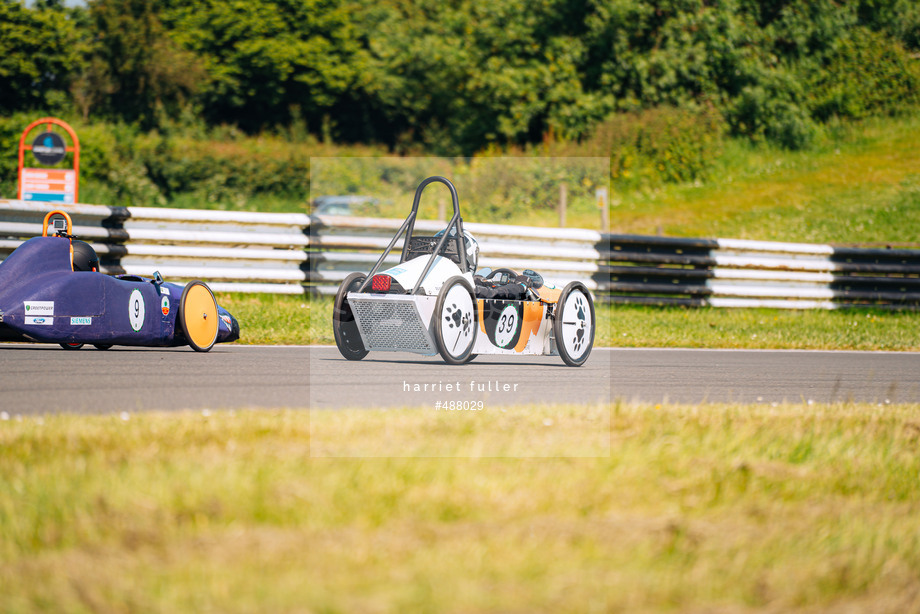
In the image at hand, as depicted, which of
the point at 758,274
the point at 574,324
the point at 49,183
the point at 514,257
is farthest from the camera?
the point at 758,274

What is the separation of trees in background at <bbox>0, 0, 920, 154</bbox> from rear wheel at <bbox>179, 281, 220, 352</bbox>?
71.4 ft

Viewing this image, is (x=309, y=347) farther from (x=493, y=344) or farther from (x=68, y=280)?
(x=493, y=344)

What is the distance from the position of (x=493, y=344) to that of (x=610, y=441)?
1.90m

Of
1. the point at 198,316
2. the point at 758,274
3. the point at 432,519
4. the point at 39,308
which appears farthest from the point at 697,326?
the point at 432,519

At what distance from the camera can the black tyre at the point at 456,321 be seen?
18.3 feet

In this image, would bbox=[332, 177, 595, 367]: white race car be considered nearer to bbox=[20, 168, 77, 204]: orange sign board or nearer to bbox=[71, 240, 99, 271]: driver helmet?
bbox=[71, 240, 99, 271]: driver helmet

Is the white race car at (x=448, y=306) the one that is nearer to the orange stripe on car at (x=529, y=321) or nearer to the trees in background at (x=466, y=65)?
the orange stripe on car at (x=529, y=321)

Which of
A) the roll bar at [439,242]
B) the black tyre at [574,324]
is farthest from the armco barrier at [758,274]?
the roll bar at [439,242]

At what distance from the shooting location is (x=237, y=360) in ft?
23.5

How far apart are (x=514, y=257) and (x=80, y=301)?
19.3ft

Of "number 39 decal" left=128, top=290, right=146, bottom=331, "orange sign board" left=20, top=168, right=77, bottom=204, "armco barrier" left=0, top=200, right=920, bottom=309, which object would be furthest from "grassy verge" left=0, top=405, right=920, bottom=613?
"orange sign board" left=20, top=168, right=77, bottom=204

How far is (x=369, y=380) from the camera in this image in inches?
230

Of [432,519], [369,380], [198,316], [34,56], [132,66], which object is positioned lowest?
[432,519]

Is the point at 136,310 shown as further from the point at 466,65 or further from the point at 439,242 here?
the point at 466,65
